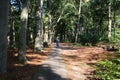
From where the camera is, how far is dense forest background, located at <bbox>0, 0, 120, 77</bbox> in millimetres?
28266

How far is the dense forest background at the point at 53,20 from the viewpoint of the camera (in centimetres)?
2827

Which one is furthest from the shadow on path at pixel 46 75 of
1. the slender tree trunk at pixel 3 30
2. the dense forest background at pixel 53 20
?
the dense forest background at pixel 53 20

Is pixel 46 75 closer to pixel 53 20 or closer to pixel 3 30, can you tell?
pixel 3 30

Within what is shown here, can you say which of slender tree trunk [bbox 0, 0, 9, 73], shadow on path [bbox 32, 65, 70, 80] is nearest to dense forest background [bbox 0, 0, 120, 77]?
slender tree trunk [bbox 0, 0, 9, 73]

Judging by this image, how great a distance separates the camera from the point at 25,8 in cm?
1820

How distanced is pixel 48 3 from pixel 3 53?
32588 millimetres

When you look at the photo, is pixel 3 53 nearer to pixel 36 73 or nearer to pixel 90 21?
pixel 36 73

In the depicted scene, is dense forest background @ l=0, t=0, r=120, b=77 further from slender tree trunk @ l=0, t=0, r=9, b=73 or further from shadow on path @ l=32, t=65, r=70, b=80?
shadow on path @ l=32, t=65, r=70, b=80

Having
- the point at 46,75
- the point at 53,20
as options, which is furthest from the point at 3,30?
the point at 53,20

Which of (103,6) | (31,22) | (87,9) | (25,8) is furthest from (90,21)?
(25,8)

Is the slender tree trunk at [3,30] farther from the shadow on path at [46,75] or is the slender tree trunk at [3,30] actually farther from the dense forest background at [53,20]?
the shadow on path at [46,75]

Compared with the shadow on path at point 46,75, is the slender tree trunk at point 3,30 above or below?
above

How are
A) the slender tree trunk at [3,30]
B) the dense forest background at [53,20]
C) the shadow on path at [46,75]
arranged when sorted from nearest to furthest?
1. the slender tree trunk at [3,30]
2. the shadow on path at [46,75]
3. the dense forest background at [53,20]

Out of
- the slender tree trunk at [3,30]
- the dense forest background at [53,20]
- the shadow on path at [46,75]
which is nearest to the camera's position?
the slender tree trunk at [3,30]
